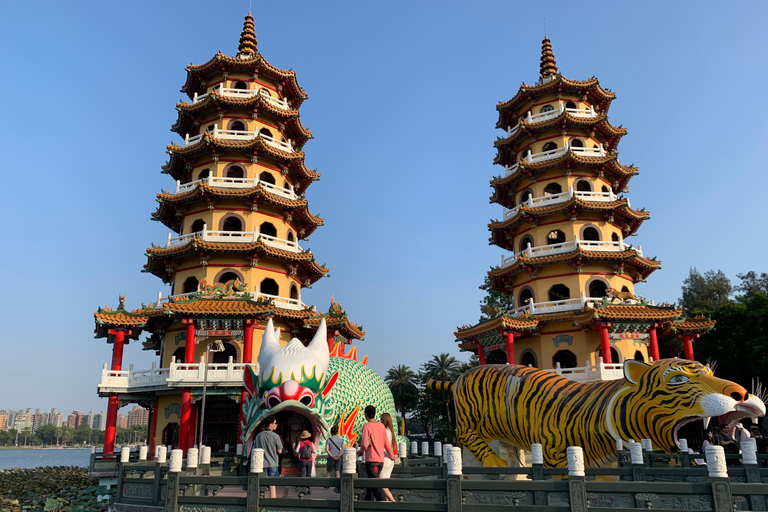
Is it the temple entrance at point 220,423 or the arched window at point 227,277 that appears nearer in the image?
the temple entrance at point 220,423

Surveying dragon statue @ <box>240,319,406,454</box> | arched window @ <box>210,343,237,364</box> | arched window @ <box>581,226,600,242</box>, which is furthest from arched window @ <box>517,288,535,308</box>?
dragon statue @ <box>240,319,406,454</box>

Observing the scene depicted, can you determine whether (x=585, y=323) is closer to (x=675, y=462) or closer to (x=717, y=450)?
(x=675, y=462)

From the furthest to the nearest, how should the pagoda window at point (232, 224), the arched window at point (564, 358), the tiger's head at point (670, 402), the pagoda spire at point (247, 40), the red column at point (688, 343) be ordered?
1. the pagoda spire at point (247, 40)
2. the pagoda window at point (232, 224)
3. the red column at point (688, 343)
4. the arched window at point (564, 358)
5. the tiger's head at point (670, 402)

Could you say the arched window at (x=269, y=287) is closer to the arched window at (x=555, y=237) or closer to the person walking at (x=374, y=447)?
the arched window at (x=555, y=237)

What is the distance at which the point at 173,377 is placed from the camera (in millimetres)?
20734

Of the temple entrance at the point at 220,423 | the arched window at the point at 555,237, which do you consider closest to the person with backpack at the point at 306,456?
the temple entrance at the point at 220,423

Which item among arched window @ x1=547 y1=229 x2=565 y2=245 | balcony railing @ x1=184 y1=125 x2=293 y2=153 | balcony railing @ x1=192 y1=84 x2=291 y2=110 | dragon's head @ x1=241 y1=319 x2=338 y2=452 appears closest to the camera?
dragon's head @ x1=241 y1=319 x2=338 y2=452

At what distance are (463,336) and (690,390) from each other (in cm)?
1712

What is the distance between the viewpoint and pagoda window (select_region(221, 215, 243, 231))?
25.4 metres

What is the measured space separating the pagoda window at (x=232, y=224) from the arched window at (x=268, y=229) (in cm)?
97

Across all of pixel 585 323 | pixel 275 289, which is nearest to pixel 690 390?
pixel 585 323

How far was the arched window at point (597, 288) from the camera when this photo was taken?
2583 cm

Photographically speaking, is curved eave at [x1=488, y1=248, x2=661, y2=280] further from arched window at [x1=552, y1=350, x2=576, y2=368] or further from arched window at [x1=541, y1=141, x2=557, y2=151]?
arched window at [x1=541, y1=141, x2=557, y2=151]

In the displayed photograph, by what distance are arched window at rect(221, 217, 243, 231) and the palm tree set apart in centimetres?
2832
